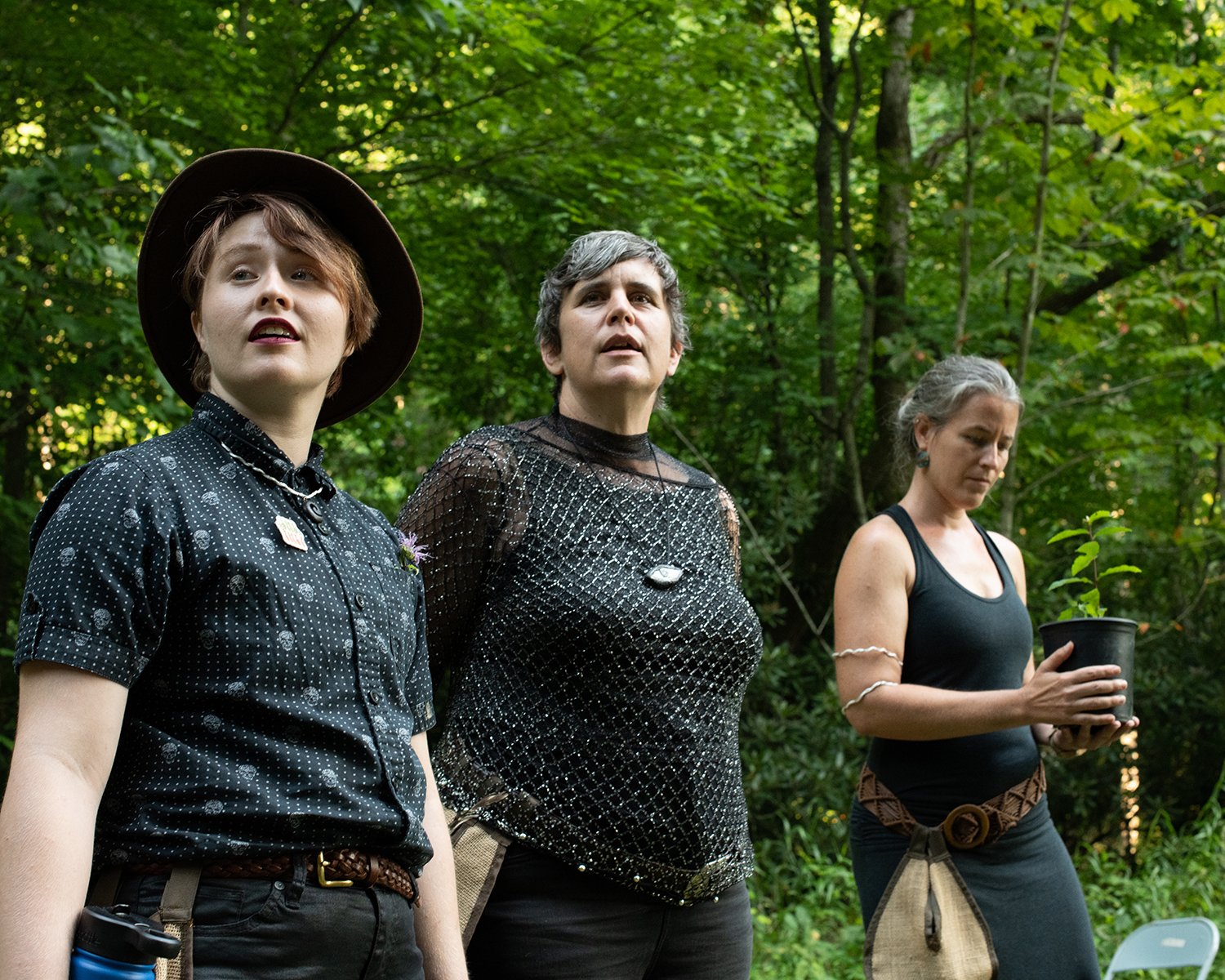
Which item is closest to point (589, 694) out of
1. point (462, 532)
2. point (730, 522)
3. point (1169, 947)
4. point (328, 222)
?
point (462, 532)

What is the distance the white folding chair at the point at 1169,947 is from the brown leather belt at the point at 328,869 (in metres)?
2.69

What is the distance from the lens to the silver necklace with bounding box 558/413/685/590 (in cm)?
218

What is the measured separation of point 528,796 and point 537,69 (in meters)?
4.22

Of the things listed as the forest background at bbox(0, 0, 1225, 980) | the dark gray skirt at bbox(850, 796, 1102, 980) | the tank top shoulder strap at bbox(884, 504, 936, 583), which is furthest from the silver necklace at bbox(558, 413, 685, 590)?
the forest background at bbox(0, 0, 1225, 980)

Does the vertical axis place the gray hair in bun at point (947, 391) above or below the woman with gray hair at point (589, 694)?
above

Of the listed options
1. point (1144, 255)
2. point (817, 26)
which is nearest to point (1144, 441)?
point (1144, 255)

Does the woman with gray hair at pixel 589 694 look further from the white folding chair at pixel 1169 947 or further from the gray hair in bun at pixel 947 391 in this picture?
the white folding chair at pixel 1169 947

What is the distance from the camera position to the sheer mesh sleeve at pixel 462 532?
2180 millimetres

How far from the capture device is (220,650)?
1338 mm

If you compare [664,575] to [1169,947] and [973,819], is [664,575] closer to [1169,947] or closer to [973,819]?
[973,819]

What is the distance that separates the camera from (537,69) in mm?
5480

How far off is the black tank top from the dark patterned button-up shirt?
1.38 m

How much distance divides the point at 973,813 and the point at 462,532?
1.23 m

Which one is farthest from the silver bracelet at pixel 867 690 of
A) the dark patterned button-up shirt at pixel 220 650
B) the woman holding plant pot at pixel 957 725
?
the dark patterned button-up shirt at pixel 220 650
